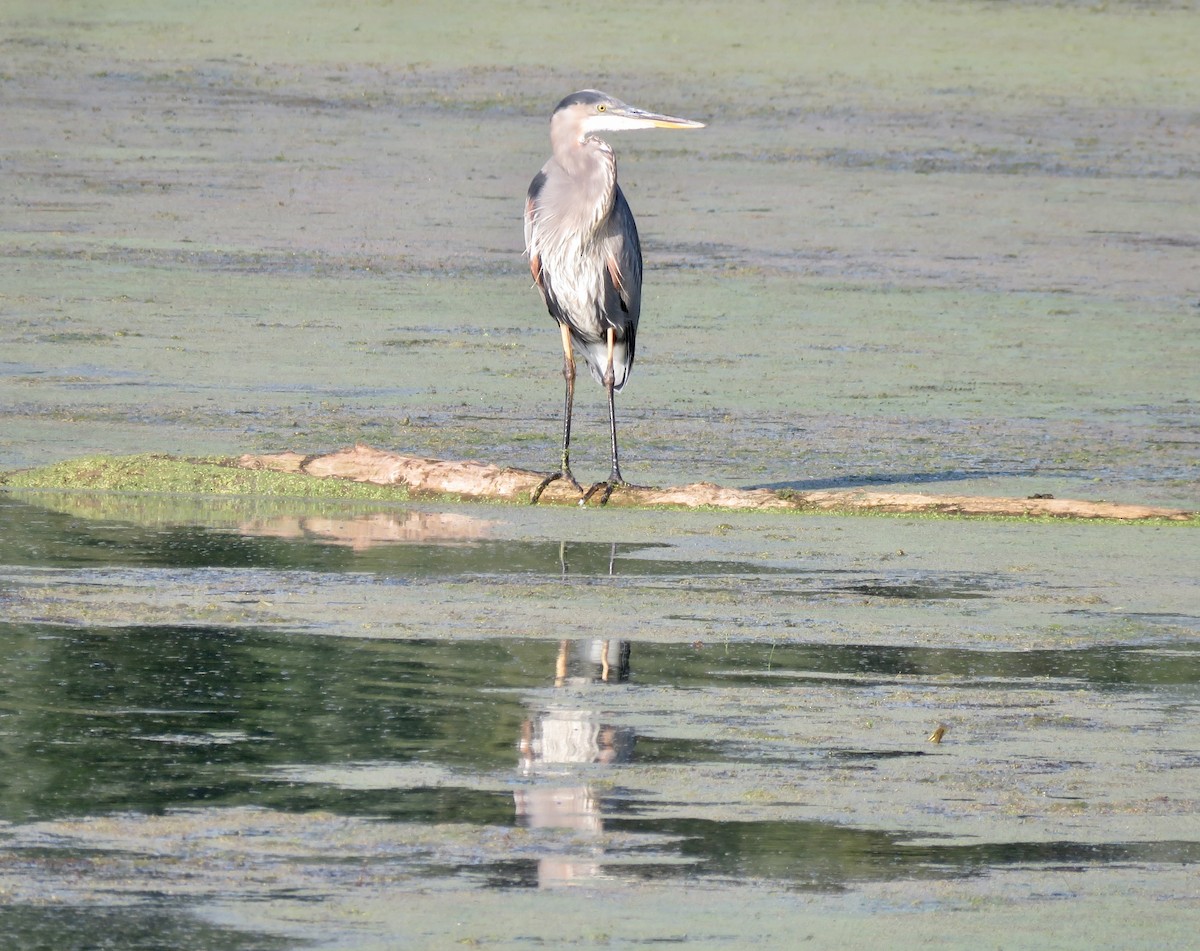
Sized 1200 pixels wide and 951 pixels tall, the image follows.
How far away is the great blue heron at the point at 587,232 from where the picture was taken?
31.0 ft

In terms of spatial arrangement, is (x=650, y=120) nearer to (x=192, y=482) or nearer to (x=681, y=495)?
(x=681, y=495)

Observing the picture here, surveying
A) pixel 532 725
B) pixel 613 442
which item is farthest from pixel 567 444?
pixel 532 725

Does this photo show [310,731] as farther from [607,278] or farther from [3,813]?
[607,278]

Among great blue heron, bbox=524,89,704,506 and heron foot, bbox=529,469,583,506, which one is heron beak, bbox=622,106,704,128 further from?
heron foot, bbox=529,469,583,506

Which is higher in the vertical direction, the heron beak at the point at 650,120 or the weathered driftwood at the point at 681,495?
the heron beak at the point at 650,120

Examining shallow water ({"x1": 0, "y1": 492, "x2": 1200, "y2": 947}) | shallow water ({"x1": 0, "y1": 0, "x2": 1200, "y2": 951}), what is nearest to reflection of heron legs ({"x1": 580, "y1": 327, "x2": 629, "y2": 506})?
shallow water ({"x1": 0, "y1": 0, "x2": 1200, "y2": 951})

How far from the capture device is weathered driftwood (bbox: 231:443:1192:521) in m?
8.77

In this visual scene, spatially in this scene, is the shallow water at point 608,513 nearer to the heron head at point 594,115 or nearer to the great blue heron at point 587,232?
the great blue heron at point 587,232

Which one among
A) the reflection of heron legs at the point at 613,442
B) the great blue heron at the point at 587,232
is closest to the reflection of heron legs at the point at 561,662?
the reflection of heron legs at the point at 613,442

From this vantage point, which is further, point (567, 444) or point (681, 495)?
point (567, 444)

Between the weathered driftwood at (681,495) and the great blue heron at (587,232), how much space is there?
0.37m

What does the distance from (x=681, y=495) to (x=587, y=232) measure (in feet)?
4.21

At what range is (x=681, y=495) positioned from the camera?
8.89 metres

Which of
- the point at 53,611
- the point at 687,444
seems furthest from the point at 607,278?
the point at 53,611
